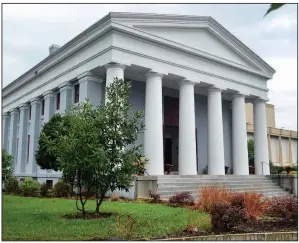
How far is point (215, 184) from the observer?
20.6m

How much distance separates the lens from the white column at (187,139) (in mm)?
23562

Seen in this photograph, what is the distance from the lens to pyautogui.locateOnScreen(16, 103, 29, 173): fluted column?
3234 cm

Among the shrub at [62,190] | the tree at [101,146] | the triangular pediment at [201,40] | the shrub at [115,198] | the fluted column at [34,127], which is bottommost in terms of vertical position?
the shrub at [115,198]

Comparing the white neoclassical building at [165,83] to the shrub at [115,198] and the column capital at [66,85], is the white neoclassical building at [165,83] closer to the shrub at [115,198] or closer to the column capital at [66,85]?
the column capital at [66,85]

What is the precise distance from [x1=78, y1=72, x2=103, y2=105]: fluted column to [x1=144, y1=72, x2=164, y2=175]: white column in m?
3.36

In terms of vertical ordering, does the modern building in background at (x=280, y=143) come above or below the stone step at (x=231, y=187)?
above

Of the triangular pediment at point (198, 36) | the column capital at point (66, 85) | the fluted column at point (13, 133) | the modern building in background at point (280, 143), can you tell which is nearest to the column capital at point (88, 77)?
the column capital at point (66, 85)

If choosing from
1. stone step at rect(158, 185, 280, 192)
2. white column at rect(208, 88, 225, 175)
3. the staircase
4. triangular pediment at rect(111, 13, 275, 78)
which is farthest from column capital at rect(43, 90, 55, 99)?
stone step at rect(158, 185, 280, 192)

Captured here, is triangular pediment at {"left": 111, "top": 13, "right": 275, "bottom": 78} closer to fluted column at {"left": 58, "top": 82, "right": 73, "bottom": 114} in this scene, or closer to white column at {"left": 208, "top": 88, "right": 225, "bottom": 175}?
white column at {"left": 208, "top": 88, "right": 225, "bottom": 175}

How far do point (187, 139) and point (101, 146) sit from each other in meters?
12.6

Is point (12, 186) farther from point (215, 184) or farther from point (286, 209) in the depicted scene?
point (286, 209)

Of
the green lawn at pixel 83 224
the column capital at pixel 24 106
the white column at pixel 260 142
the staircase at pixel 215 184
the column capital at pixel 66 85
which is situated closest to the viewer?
the green lawn at pixel 83 224

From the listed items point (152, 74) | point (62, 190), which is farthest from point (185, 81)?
point (62, 190)

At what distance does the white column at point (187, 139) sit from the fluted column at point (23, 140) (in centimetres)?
1550
